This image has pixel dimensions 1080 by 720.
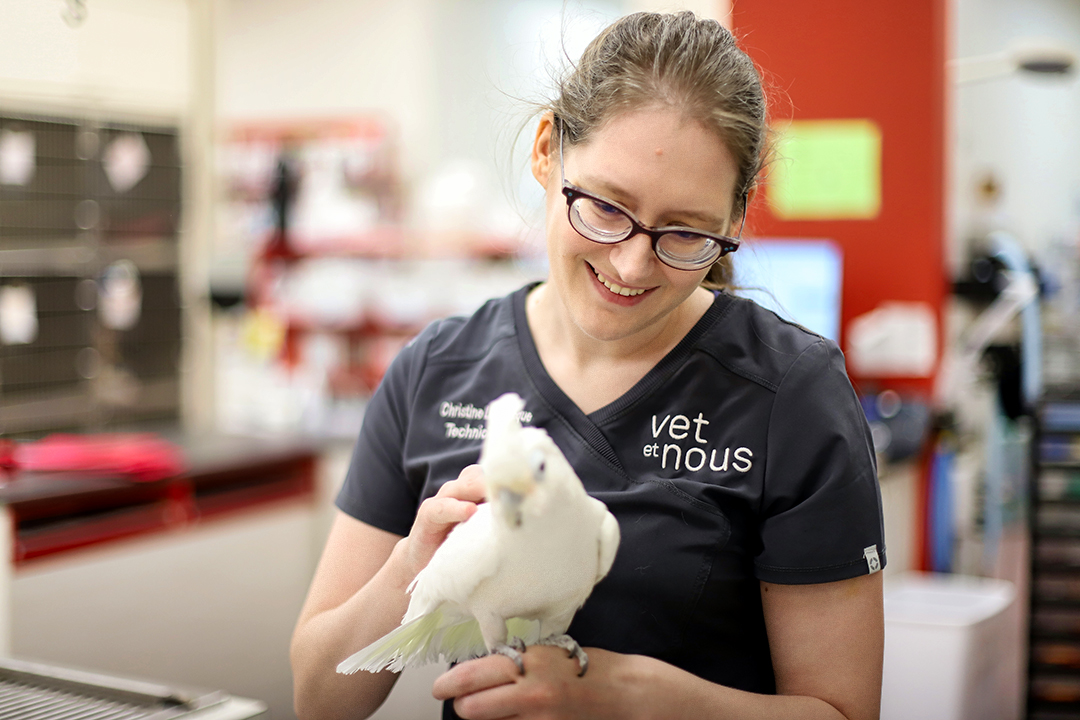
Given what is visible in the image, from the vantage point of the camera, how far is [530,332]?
43.9 inches

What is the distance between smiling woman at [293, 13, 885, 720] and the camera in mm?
901

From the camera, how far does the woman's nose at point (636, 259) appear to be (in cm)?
90

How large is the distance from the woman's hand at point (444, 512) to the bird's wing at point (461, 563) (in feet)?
0.03

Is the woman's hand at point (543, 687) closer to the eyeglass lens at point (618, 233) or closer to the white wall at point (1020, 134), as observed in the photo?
the eyeglass lens at point (618, 233)

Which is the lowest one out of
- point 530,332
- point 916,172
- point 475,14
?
point 530,332

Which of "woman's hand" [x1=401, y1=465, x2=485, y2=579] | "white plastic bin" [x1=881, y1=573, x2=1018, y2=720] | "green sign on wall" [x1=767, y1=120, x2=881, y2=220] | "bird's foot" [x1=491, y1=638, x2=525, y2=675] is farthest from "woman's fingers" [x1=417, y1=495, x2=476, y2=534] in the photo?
"green sign on wall" [x1=767, y1=120, x2=881, y2=220]

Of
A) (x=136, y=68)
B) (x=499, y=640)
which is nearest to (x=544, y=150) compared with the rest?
(x=499, y=640)

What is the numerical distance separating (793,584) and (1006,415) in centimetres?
259

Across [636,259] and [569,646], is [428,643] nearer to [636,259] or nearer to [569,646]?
[569,646]

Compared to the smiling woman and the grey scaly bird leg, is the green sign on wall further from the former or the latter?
Result: the grey scaly bird leg

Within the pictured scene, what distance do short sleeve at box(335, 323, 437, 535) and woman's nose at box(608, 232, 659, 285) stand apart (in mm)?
320

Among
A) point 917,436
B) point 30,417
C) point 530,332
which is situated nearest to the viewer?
point 530,332

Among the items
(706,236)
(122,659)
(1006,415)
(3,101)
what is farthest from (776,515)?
(3,101)

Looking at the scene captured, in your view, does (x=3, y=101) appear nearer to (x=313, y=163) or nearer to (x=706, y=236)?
(x=313, y=163)
